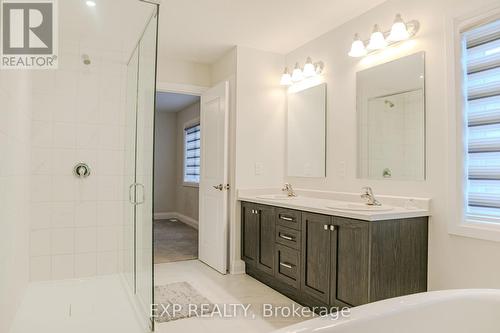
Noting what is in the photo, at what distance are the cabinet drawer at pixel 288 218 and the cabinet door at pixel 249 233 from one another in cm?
41

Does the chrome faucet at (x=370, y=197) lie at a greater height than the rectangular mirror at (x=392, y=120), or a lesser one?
lesser

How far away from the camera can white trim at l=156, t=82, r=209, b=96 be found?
394 centimetres

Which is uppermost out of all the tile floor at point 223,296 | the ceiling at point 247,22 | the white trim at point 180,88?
the ceiling at point 247,22

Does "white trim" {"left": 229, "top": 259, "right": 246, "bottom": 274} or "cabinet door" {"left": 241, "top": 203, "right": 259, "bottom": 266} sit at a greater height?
"cabinet door" {"left": 241, "top": 203, "right": 259, "bottom": 266}

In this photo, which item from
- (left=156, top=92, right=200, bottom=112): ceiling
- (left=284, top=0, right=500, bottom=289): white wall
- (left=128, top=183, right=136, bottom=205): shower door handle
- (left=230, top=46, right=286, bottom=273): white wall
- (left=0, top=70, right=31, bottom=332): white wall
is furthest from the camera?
(left=156, top=92, right=200, bottom=112): ceiling

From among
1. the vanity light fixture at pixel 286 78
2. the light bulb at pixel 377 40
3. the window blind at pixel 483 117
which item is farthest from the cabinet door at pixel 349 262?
the vanity light fixture at pixel 286 78

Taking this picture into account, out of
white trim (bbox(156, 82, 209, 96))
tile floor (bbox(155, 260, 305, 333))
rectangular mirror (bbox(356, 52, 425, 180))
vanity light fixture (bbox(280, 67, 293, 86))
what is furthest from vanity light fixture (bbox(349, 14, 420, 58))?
tile floor (bbox(155, 260, 305, 333))

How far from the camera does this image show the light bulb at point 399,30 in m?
2.40

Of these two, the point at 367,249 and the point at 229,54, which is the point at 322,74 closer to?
the point at 229,54

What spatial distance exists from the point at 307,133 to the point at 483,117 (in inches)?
65.8

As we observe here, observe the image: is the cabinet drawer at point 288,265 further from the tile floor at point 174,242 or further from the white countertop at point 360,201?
the tile floor at point 174,242

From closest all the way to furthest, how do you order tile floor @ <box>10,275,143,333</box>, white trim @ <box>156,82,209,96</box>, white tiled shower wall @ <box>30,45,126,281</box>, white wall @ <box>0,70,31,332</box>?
white wall @ <box>0,70,31,332</box> < tile floor @ <box>10,275,143,333</box> < white tiled shower wall @ <box>30,45,126,281</box> < white trim @ <box>156,82,209,96</box>

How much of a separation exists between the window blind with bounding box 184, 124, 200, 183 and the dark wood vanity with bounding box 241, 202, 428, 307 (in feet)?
13.1

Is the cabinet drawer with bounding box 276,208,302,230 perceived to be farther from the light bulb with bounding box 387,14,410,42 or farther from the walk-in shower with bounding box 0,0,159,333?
the light bulb with bounding box 387,14,410,42
